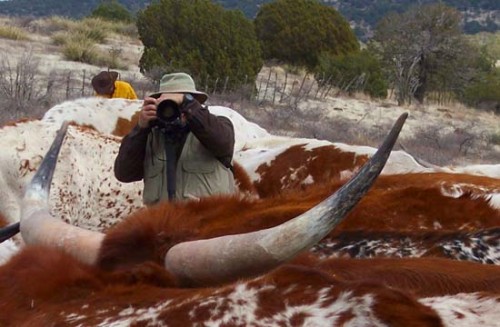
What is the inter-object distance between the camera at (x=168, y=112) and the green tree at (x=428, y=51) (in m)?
25.2


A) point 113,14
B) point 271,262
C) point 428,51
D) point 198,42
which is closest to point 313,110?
point 198,42

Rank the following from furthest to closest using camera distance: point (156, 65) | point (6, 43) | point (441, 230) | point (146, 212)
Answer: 1. point (6, 43)
2. point (156, 65)
3. point (441, 230)
4. point (146, 212)

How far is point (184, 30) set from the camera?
73.7 feet

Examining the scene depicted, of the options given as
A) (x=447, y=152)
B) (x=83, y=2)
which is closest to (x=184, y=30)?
(x=447, y=152)

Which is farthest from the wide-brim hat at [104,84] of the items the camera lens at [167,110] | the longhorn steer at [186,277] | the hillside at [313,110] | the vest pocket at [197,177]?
the longhorn steer at [186,277]

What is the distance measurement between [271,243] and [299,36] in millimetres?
27959

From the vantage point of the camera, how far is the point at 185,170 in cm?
488

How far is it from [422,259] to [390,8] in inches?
4351

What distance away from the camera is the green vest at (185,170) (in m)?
4.85

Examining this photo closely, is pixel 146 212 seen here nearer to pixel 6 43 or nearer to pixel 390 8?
pixel 6 43

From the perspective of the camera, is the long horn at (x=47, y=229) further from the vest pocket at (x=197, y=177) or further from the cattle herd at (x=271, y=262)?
the vest pocket at (x=197, y=177)

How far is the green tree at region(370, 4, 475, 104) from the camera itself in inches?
1181

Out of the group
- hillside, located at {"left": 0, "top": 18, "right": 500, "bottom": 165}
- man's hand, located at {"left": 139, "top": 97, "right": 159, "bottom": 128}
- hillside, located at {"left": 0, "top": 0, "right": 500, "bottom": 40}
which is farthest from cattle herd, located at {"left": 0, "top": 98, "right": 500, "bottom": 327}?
hillside, located at {"left": 0, "top": 0, "right": 500, "bottom": 40}

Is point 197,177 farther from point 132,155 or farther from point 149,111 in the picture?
point 149,111
